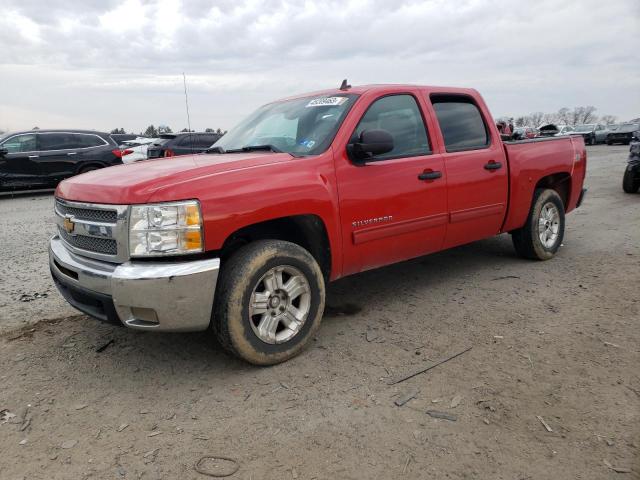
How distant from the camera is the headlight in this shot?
9.11ft

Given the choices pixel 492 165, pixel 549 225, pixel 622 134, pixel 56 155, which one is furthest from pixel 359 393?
pixel 622 134

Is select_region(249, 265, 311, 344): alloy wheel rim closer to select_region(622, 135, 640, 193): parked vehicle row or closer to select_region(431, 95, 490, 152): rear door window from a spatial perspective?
select_region(431, 95, 490, 152): rear door window

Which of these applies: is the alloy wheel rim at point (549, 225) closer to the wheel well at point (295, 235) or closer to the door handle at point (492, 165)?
the door handle at point (492, 165)

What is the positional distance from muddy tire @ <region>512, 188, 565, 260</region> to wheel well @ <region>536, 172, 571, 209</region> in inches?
5.1

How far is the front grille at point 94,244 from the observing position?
291 centimetres

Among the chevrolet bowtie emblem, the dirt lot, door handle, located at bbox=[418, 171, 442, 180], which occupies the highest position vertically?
door handle, located at bbox=[418, 171, 442, 180]

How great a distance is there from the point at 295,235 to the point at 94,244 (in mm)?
1288

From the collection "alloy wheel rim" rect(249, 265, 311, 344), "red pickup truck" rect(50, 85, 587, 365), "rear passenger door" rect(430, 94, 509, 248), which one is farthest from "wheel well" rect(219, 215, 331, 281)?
"rear passenger door" rect(430, 94, 509, 248)

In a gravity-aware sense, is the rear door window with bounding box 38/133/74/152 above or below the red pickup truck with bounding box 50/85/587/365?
above

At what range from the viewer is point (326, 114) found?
3818 mm

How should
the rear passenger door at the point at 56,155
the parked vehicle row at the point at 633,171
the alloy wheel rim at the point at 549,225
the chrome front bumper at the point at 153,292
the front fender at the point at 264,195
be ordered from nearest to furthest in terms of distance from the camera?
the chrome front bumper at the point at 153,292 → the front fender at the point at 264,195 → the alloy wheel rim at the point at 549,225 → the parked vehicle row at the point at 633,171 → the rear passenger door at the point at 56,155

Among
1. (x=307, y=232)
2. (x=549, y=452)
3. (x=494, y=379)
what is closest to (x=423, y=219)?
(x=307, y=232)

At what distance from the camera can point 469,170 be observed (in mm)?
4422

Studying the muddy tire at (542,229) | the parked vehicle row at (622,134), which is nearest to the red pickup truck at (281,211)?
the muddy tire at (542,229)
